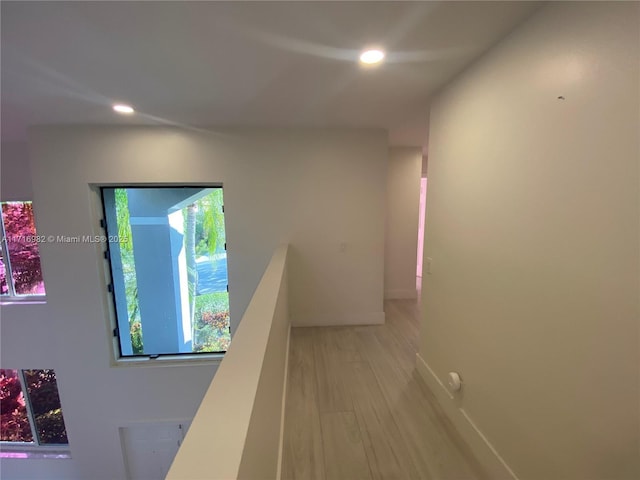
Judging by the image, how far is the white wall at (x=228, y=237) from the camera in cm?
283

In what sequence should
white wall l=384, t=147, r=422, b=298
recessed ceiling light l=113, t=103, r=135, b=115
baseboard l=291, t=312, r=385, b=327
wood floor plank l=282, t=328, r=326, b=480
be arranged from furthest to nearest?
white wall l=384, t=147, r=422, b=298 → baseboard l=291, t=312, r=385, b=327 → recessed ceiling light l=113, t=103, r=135, b=115 → wood floor plank l=282, t=328, r=326, b=480

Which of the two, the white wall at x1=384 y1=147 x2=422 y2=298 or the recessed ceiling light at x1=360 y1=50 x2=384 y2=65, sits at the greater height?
the recessed ceiling light at x1=360 y1=50 x2=384 y2=65

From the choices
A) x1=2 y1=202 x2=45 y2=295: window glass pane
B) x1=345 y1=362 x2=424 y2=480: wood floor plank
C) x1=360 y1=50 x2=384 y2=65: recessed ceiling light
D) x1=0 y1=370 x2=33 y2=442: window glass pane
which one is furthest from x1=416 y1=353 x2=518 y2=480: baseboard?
x1=0 y1=370 x2=33 y2=442: window glass pane

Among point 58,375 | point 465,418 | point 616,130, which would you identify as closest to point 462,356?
point 465,418

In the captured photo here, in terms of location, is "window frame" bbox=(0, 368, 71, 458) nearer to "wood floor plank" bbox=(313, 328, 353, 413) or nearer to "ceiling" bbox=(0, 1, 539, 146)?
"ceiling" bbox=(0, 1, 539, 146)

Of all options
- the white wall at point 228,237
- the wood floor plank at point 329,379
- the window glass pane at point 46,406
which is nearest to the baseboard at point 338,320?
the white wall at point 228,237

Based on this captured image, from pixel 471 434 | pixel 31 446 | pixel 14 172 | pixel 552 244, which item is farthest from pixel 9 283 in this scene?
pixel 552 244

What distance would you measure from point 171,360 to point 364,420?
2.63 m

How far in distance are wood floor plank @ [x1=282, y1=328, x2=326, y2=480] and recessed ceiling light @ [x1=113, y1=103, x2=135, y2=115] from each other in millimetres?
2674

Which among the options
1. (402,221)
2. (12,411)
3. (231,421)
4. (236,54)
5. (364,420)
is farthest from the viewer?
(402,221)

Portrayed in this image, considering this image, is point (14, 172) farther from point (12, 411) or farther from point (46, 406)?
point (12, 411)

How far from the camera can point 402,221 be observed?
407cm

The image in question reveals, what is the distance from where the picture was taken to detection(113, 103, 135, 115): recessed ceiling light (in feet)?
7.33

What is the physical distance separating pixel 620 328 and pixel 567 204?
453 mm
